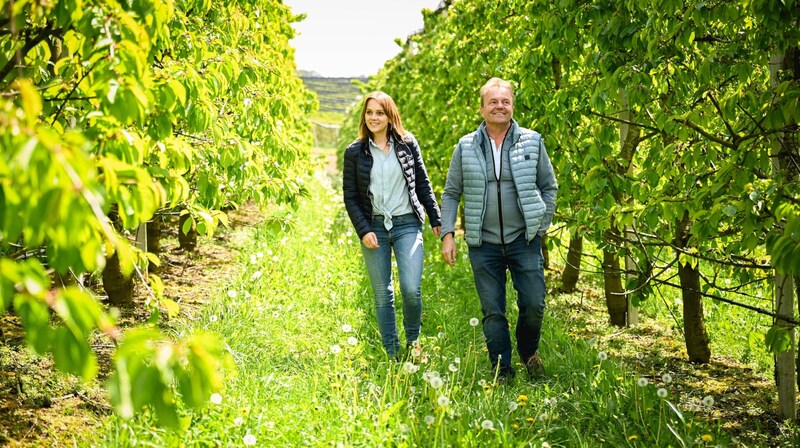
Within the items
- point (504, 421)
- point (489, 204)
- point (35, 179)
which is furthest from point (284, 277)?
point (35, 179)

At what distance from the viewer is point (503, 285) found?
4062 mm

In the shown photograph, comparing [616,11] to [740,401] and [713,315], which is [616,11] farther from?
[713,315]

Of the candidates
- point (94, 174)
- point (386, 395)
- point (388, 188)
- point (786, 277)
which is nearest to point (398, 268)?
point (388, 188)

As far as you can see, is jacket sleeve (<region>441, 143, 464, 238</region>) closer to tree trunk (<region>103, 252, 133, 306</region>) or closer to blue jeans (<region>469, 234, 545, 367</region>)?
blue jeans (<region>469, 234, 545, 367</region>)

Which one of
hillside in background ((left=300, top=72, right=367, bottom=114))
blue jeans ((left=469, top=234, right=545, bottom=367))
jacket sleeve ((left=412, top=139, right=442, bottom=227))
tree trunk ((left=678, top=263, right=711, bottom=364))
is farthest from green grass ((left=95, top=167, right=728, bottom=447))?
hillside in background ((left=300, top=72, right=367, bottom=114))

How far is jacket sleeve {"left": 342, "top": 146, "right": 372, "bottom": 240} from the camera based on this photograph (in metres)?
4.18

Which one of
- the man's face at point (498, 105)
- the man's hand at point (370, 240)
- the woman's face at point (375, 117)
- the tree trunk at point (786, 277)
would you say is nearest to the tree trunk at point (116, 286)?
the man's hand at point (370, 240)

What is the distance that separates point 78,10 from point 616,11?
122 inches

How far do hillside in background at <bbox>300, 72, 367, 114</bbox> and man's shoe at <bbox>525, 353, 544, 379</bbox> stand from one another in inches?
2794

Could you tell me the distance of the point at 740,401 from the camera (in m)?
4.12

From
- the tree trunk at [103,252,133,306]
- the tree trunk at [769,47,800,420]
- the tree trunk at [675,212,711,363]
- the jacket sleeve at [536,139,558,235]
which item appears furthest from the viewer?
the tree trunk at [103,252,133,306]

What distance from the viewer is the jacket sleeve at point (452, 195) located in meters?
4.11

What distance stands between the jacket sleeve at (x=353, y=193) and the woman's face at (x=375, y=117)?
189 millimetres

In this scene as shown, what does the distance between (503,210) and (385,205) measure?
76cm
